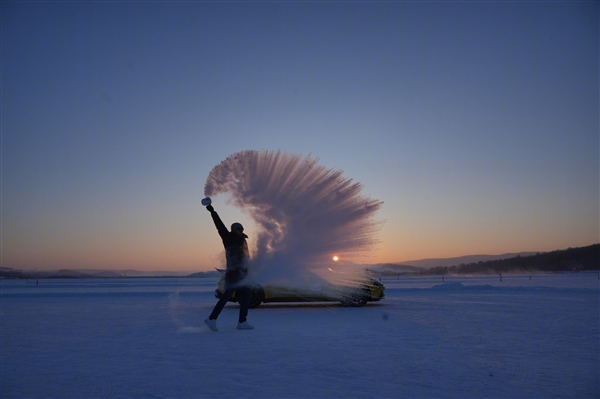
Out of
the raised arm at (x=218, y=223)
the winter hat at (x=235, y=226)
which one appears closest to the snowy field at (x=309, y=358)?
the raised arm at (x=218, y=223)

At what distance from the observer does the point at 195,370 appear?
5.71 m

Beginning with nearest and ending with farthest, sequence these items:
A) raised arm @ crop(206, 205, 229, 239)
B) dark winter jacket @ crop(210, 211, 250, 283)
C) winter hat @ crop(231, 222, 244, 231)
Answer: raised arm @ crop(206, 205, 229, 239) < dark winter jacket @ crop(210, 211, 250, 283) < winter hat @ crop(231, 222, 244, 231)

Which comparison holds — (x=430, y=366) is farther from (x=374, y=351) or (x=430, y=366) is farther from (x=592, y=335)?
(x=592, y=335)

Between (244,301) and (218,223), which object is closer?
(218,223)

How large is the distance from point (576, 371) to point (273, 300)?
383 inches

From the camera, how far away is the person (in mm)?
9070

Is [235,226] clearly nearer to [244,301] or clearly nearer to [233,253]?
[233,253]

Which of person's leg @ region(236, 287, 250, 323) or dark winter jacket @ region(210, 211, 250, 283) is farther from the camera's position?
person's leg @ region(236, 287, 250, 323)

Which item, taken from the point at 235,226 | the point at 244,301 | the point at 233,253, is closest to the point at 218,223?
the point at 235,226

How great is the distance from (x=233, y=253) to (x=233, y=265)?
0.25 metres

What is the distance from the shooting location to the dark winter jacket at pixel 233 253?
29.8ft

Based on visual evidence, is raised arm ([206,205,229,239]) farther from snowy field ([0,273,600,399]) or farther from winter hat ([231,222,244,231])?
snowy field ([0,273,600,399])

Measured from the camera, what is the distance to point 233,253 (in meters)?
9.18

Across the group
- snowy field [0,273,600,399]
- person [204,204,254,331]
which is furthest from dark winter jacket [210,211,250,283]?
snowy field [0,273,600,399]
